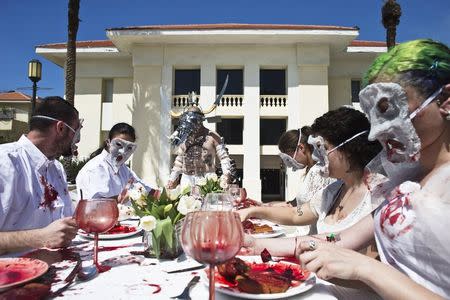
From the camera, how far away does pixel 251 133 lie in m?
16.8

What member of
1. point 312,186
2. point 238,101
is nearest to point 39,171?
point 312,186

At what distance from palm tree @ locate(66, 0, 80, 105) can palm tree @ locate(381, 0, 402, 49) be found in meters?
12.9

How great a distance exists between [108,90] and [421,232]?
63.5ft

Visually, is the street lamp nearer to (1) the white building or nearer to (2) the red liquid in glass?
(1) the white building

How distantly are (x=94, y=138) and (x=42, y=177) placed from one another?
16.9 metres

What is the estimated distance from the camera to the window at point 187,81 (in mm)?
17422

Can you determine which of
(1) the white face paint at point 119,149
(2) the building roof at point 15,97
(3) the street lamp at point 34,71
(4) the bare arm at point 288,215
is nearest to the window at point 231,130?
(3) the street lamp at point 34,71

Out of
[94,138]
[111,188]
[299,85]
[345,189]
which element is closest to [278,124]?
[299,85]

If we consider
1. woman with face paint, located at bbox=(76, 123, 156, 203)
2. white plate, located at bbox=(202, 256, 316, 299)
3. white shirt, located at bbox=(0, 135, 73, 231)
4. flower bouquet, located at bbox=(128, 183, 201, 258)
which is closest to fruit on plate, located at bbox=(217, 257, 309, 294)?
white plate, located at bbox=(202, 256, 316, 299)

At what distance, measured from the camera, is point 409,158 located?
1.33 meters

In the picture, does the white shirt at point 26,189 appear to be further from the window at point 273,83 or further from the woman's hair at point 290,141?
the window at point 273,83

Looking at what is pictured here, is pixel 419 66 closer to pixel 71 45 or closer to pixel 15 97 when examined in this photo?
pixel 71 45

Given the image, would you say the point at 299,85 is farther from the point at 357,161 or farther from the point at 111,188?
the point at 357,161

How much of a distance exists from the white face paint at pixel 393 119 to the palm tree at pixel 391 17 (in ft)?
49.6
